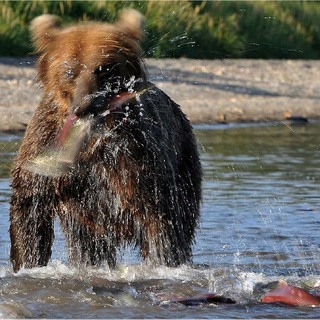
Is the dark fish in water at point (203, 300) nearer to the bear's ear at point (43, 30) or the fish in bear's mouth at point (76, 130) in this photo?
the fish in bear's mouth at point (76, 130)

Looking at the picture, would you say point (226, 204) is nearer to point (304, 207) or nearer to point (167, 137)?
point (304, 207)

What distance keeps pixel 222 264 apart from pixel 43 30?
6.69 ft

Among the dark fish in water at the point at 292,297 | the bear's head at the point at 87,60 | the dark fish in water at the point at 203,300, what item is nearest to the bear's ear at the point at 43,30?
the bear's head at the point at 87,60

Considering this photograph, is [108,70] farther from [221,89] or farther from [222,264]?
[221,89]

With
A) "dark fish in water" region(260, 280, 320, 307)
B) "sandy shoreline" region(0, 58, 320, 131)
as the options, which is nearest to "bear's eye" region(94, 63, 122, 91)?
"dark fish in water" region(260, 280, 320, 307)

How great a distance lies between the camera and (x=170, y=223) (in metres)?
6.95

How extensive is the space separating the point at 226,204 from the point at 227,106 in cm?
702

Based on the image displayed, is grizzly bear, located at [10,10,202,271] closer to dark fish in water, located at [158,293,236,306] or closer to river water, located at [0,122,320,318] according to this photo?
river water, located at [0,122,320,318]

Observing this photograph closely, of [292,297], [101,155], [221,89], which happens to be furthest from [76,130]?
[221,89]

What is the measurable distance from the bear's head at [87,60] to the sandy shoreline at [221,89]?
7496 millimetres

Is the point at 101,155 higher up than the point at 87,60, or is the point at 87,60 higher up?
the point at 87,60

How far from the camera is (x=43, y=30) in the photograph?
678cm

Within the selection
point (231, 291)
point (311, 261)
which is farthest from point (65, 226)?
point (311, 261)

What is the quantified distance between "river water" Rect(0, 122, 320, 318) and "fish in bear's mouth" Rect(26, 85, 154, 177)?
0.66m
